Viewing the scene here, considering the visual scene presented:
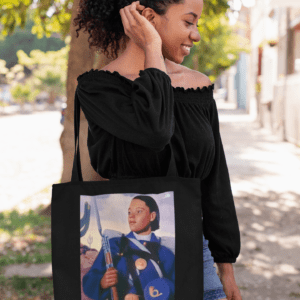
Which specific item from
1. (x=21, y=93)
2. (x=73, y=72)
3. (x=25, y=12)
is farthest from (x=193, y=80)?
(x=21, y=93)

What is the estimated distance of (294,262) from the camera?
4664mm

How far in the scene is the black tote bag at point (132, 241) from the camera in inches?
55.5

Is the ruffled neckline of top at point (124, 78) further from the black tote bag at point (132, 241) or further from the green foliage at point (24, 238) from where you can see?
the green foliage at point (24, 238)

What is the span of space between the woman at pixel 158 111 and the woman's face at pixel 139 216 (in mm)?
184

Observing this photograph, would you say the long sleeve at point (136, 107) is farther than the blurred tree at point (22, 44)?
No

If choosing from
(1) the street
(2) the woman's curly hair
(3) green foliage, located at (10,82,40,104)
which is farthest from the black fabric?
(3) green foliage, located at (10,82,40,104)

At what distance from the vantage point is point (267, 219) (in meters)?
6.21

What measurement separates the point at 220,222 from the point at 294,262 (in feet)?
10.9

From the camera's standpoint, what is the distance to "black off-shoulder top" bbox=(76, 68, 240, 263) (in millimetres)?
1445

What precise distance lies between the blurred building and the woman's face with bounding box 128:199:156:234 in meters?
9.99

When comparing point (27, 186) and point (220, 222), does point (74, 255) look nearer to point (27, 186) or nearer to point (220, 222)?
point (220, 222)

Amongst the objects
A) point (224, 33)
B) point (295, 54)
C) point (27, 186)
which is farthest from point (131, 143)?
point (224, 33)

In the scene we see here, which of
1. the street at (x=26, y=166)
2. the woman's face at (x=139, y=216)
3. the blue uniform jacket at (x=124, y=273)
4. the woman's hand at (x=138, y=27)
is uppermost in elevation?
the woman's hand at (x=138, y=27)

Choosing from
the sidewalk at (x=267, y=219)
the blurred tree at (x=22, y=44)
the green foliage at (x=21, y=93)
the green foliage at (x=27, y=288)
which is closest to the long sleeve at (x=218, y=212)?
the sidewalk at (x=267, y=219)
